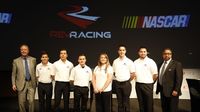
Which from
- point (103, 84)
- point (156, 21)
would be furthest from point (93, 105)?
point (156, 21)

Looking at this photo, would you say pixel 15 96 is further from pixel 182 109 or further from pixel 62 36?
pixel 182 109

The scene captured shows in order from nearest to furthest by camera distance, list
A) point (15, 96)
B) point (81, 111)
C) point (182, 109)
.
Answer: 1. point (81, 111)
2. point (182, 109)
3. point (15, 96)

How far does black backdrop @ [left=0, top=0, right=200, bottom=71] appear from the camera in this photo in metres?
7.47

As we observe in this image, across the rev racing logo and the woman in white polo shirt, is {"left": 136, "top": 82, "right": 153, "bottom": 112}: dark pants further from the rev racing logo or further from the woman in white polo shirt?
the rev racing logo

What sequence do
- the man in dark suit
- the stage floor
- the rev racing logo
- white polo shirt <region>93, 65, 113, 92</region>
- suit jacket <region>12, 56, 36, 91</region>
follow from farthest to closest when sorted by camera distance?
1. the rev racing logo
2. the stage floor
3. suit jacket <region>12, 56, 36, 91</region>
4. white polo shirt <region>93, 65, 113, 92</region>
5. the man in dark suit

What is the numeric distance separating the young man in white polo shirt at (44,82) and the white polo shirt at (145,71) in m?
1.76

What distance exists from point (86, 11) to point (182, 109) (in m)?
3.46

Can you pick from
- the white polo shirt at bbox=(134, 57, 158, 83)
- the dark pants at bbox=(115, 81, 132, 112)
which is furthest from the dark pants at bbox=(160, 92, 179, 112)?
the dark pants at bbox=(115, 81, 132, 112)

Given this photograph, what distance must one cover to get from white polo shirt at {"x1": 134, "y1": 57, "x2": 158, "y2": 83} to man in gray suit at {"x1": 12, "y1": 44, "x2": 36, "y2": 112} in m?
2.05

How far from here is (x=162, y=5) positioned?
7.45 meters

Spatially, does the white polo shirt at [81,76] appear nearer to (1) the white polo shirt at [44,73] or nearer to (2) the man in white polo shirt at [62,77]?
(2) the man in white polo shirt at [62,77]

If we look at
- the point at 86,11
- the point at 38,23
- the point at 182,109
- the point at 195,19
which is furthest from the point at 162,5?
the point at 38,23

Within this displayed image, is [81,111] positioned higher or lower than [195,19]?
lower

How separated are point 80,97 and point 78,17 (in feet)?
9.03
